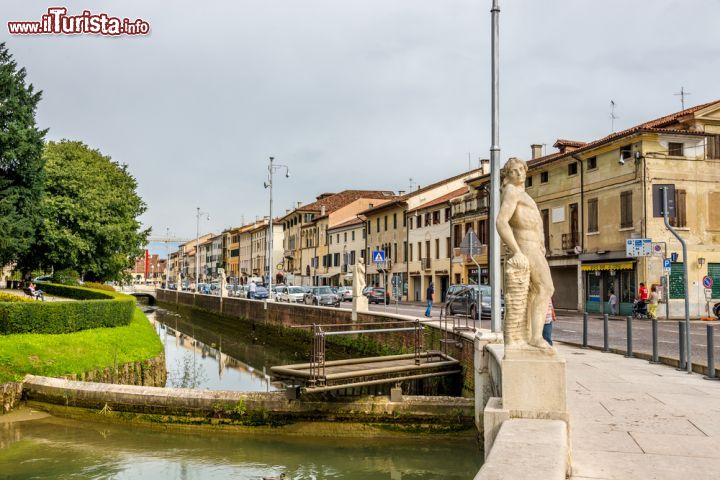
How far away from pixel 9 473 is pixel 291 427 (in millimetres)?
5097

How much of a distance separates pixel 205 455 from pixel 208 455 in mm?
55

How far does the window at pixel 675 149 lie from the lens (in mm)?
31359

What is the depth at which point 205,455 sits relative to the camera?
12.2 metres

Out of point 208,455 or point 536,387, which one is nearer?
point 536,387

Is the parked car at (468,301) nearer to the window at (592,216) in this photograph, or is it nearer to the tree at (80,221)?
the window at (592,216)

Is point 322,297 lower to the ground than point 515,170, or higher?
lower

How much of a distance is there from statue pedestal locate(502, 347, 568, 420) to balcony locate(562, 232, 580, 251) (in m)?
32.8

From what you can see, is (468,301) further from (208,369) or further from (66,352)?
(66,352)

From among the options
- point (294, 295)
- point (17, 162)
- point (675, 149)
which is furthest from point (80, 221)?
point (675, 149)

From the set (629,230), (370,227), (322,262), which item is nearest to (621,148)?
(629,230)

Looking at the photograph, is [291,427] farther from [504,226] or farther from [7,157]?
[7,157]

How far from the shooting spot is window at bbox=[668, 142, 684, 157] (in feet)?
103

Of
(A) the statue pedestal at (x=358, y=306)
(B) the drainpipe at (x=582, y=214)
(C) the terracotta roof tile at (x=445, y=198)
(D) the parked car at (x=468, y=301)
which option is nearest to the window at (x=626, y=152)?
(B) the drainpipe at (x=582, y=214)

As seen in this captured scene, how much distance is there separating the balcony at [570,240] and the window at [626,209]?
428cm
